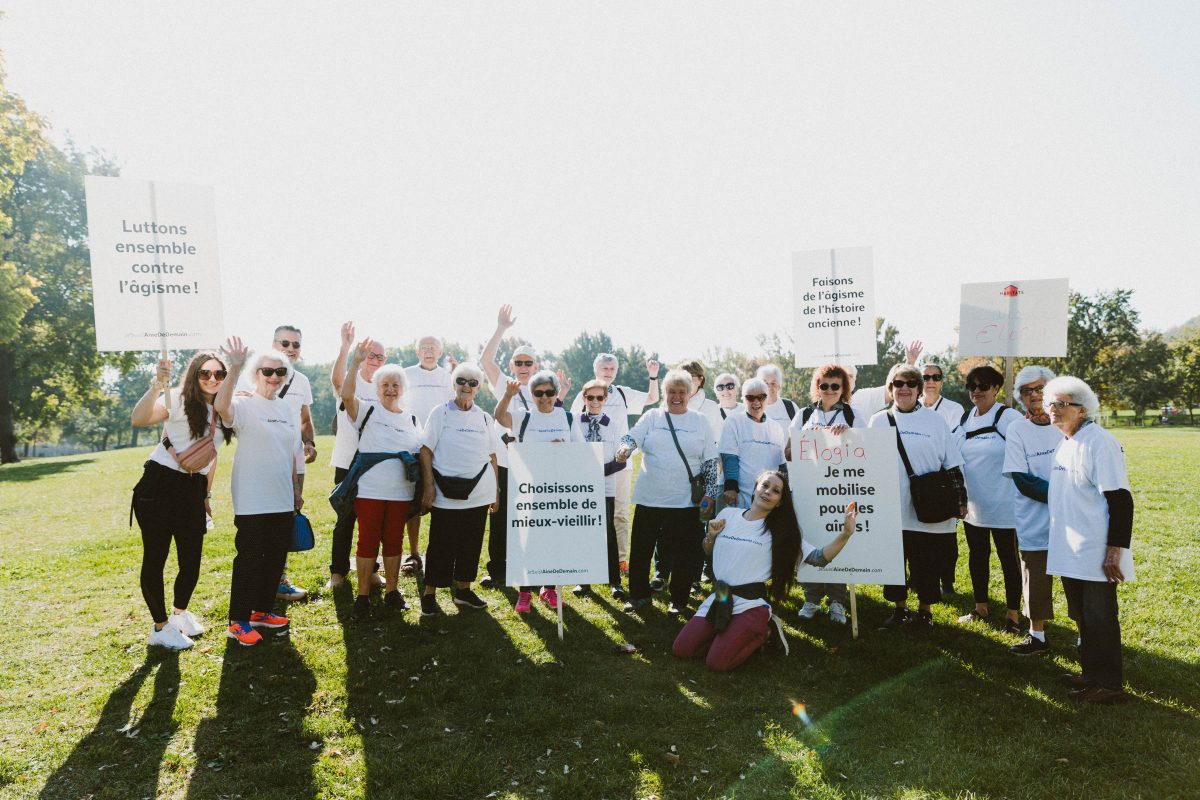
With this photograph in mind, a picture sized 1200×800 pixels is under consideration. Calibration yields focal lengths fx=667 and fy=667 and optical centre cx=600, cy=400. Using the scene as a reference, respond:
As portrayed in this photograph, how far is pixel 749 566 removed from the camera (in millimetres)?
5660

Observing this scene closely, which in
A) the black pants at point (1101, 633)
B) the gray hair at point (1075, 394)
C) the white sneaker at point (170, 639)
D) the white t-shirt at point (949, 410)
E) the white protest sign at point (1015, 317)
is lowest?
the white sneaker at point (170, 639)

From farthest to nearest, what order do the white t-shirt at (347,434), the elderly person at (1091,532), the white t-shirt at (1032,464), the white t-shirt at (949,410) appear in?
1. the white t-shirt at (347,434)
2. the white t-shirt at (949,410)
3. the white t-shirt at (1032,464)
4. the elderly person at (1091,532)

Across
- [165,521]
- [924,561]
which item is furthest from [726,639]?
[165,521]

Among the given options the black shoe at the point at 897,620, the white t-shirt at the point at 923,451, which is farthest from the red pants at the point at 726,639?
the white t-shirt at the point at 923,451

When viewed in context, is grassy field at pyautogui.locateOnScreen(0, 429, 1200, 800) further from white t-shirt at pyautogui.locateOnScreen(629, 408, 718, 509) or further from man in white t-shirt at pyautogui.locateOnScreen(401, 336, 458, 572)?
man in white t-shirt at pyautogui.locateOnScreen(401, 336, 458, 572)

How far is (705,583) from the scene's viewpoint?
7.88 meters

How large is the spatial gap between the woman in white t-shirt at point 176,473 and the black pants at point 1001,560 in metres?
6.82

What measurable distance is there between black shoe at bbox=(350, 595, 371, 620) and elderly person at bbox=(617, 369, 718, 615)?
2650 mm

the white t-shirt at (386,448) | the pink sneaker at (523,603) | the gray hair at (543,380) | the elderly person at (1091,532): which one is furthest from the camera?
the pink sneaker at (523,603)

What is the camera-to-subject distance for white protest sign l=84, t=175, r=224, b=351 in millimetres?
5910

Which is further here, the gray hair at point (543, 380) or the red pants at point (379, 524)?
the gray hair at point (543, 380)

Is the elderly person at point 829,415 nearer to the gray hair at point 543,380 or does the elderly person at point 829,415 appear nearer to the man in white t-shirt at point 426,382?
the gray hair at point 543,380

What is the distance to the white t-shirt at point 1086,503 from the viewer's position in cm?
461

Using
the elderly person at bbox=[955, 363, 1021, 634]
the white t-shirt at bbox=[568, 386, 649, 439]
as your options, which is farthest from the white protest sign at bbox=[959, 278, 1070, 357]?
the white t-shirt at bbox=[568, 386, 649, 439]
